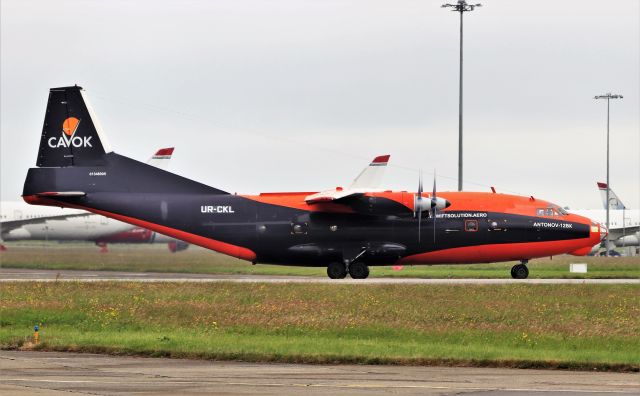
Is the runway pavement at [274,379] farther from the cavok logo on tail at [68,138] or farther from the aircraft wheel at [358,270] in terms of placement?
the cavok logo on tail at [68,138]

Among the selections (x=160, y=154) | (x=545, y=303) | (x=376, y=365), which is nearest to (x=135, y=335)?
(x=376, y=365)

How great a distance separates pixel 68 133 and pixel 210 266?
17723mm

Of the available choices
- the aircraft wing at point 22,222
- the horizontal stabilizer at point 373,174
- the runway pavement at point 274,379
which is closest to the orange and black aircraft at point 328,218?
the horizontal stabilizer at point 373,174

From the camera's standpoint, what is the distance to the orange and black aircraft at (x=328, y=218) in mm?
50438

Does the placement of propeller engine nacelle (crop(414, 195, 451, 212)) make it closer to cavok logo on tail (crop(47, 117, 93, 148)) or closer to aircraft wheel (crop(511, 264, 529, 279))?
aircraft wheel (crop(511, 264, 529, 279))

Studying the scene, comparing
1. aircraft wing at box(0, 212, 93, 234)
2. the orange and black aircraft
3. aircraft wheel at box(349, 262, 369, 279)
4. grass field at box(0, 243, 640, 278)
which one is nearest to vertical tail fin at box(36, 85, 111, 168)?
the orange and black aircraft

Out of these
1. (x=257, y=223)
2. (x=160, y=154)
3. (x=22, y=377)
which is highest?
(x=160, y=154)

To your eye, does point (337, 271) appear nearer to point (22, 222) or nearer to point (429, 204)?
point (429, 204)

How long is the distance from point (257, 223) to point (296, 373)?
28.0 meters

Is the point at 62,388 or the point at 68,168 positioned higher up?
the point at 68,168

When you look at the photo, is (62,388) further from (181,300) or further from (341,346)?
(181,300)

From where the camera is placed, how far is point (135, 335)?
106 ft

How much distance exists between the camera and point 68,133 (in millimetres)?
53000

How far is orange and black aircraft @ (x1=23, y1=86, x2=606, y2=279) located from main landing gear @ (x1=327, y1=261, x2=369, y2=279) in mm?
47
